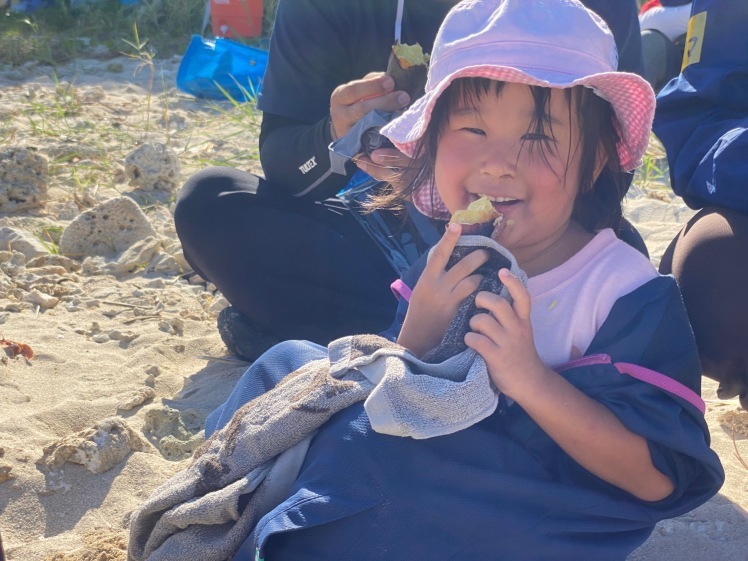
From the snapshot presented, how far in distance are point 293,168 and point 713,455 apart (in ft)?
4.78

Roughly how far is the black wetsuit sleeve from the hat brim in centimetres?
55

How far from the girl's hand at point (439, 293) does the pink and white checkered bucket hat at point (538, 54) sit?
11.3 inches

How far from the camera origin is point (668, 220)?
12.9 feet

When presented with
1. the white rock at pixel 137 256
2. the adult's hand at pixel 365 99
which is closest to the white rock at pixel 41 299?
the white rock at pixel 137 256

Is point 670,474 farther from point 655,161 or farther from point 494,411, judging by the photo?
point 655,161

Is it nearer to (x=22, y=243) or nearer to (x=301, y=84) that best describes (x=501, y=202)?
(x=301, y=84)

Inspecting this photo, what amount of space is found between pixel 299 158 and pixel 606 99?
105 cm

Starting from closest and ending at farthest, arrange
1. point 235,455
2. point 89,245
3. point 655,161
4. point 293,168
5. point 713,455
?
point 713,455
point 235,455
point 293,168
point 89,245
point 655,161

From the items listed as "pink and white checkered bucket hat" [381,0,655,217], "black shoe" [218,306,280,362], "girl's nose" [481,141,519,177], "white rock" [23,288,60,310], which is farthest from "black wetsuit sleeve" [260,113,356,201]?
"white rock" [23,288,60,310]

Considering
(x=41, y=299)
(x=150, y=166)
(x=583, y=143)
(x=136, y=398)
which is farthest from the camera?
(x=150, y=166)

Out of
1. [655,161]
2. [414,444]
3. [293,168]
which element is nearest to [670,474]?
[414,444]

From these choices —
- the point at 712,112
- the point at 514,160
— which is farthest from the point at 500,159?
the point at 712,112

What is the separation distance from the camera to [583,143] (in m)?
1.87

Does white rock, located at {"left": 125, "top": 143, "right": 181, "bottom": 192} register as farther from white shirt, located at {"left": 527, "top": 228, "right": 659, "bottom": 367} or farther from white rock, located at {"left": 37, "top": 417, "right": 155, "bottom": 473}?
white shirt, located at {"left": 527, "top": 228, "right": 659, "bottom": 367}
